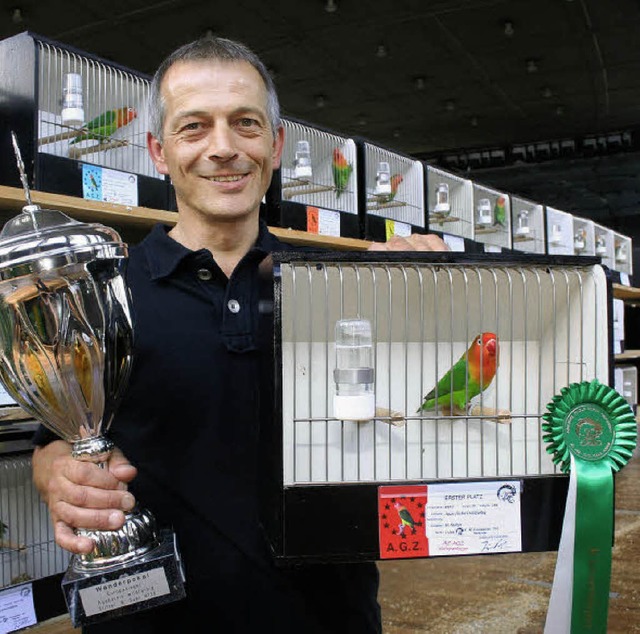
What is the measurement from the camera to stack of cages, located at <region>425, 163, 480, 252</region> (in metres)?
2.89

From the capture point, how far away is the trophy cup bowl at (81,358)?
0.64m

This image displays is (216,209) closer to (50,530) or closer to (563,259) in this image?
(563,259)

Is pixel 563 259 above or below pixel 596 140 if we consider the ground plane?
below

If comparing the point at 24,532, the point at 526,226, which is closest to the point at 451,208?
the point at 526,226

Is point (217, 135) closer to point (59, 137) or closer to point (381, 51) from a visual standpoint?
point (59, 137)

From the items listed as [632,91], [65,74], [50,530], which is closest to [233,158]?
[65,74]

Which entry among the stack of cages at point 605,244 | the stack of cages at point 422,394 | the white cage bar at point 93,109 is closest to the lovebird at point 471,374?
the stack of cages at point 422,394

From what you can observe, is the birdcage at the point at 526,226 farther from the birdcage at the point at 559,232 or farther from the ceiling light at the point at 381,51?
the ceiling light at the point at 381,51

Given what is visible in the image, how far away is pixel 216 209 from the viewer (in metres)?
0.89

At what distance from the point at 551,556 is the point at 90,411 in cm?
170

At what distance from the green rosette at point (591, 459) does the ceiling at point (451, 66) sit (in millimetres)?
4218

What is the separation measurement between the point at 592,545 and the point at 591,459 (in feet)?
0.26

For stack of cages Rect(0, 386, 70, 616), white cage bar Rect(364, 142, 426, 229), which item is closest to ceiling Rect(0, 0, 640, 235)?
white cage bar Rect(364, 142, 426, 229)

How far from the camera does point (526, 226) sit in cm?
361
